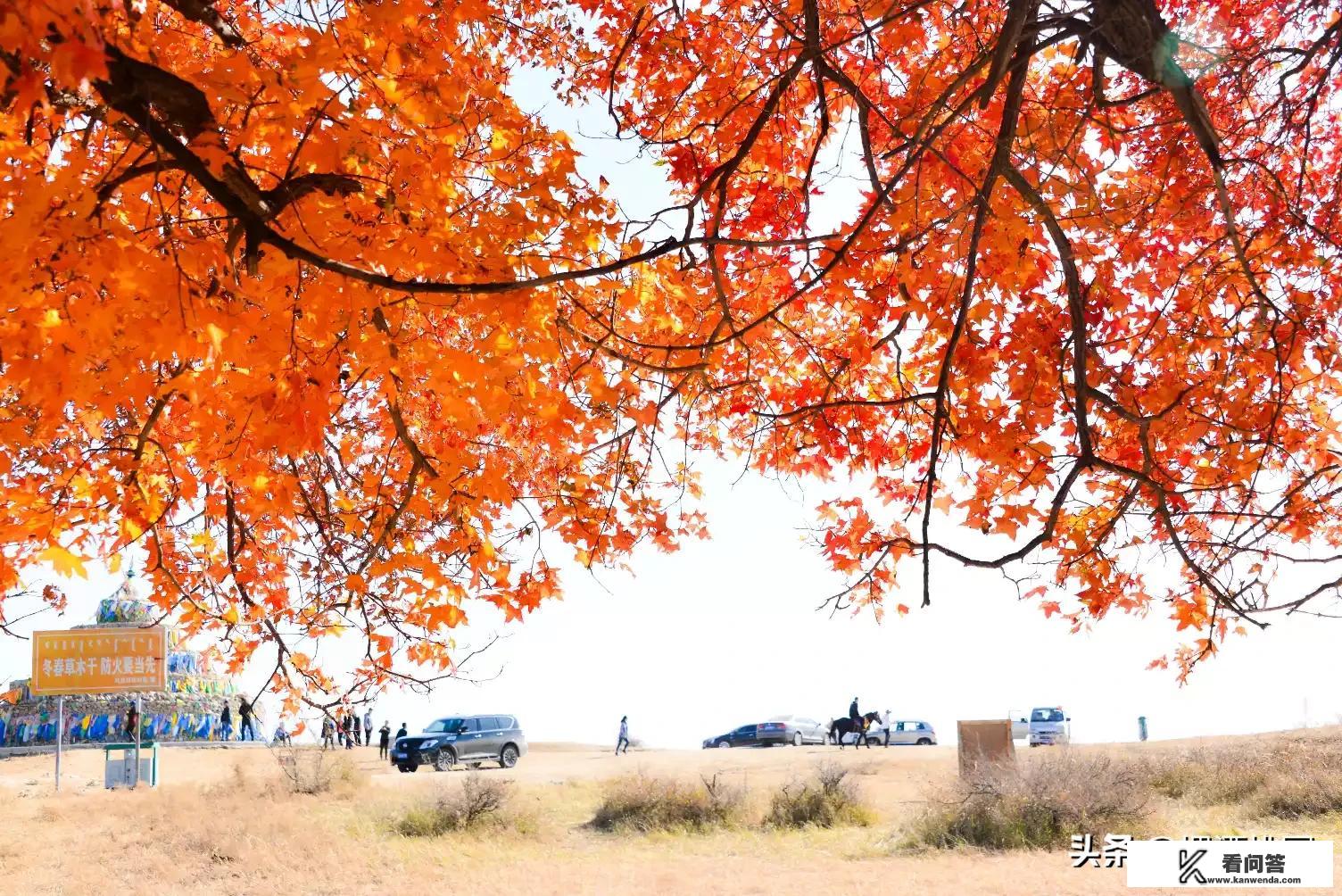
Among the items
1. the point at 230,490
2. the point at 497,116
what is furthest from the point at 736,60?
the point at 230,490

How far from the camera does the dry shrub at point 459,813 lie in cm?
1416

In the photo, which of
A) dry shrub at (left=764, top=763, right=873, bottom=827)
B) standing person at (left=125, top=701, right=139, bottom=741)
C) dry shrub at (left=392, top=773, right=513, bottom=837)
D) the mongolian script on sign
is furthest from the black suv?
dry shrub at (left=764, top=763, right=873, bottom=827)

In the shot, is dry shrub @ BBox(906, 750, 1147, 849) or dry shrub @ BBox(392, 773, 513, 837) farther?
dry shrub @ BBox(392, 773, 513, 837)

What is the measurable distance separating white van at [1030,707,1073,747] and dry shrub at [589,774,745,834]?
17112mm

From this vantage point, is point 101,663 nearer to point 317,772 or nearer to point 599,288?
point 317,772

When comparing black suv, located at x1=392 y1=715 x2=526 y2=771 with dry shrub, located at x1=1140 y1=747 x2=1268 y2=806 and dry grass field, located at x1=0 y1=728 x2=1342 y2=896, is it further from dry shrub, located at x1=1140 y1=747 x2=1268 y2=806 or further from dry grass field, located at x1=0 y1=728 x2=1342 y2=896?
dry shrub, located at x1=1140 y1=747 x2=1268 y2=806

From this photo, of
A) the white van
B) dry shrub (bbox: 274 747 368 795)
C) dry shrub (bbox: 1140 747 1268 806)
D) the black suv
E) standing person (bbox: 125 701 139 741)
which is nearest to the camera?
dry shrub (bbox: 1140 747 1268 806)

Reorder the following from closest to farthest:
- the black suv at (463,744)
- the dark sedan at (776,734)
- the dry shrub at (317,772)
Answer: the dry shrub at (317,772)
the black suv at (463,744)
the dark sedan at (776,734)

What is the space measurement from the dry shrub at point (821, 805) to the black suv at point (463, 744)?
443 inches

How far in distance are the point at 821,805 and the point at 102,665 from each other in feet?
43.0

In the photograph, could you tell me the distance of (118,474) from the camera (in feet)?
18.3

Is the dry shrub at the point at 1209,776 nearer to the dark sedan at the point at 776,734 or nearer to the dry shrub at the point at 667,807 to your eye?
the dry shrub at the point at 667,807

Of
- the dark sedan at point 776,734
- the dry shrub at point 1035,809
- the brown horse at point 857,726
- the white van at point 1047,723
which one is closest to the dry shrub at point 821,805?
the dry shrub at point 1035,809

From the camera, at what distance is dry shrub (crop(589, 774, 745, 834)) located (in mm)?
14328
